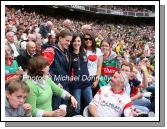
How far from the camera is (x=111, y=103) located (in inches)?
227

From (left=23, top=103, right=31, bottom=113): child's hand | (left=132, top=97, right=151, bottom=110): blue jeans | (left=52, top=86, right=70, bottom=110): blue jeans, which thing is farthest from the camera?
(left=132, top=97, right=151, bottom=110): blue jeans

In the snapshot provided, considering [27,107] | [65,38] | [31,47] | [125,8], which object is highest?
[125,8]

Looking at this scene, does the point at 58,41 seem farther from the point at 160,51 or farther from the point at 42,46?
the point at 160,51

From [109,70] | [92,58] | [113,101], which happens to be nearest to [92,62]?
[92,58]

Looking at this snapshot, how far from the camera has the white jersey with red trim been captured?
575 centimetres

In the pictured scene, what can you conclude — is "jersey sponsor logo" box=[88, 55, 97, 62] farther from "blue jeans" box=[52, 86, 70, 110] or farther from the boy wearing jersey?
"blue jeans" box=[52, 86, 70, 110]

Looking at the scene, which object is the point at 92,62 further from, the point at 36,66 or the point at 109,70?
the point at 36,66

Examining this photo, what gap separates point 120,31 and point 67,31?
26.3 inches

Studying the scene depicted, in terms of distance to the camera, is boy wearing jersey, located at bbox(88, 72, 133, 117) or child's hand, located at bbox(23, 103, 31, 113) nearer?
child's hand, located at bbox(23, 103, 31, 113)

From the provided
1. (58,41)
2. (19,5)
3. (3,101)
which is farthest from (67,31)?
(3,101)

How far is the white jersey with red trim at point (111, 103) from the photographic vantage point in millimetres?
5746

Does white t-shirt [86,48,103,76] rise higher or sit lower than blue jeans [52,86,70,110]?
higher

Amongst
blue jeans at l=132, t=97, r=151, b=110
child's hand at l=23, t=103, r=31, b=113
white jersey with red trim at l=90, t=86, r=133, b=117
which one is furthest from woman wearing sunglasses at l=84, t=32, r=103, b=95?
child's hand at l=23, t=103, r=31, b=113

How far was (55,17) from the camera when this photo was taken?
5773mm
